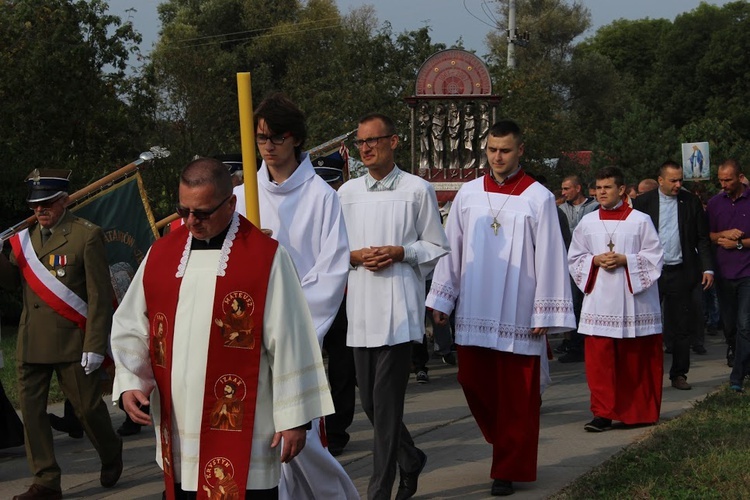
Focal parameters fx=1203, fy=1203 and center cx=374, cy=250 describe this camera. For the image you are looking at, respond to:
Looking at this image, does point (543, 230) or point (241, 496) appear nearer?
point (241, 496)

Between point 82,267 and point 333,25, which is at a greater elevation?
point 333,25

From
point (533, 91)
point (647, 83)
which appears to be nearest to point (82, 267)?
point (533, 91)

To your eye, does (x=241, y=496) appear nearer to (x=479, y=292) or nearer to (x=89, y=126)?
(x=479, y=292)

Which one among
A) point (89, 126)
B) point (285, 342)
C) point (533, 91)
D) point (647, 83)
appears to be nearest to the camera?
point (285, 342)

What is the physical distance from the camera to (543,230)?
22.8ft

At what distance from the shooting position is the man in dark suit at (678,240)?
1125 centimetres

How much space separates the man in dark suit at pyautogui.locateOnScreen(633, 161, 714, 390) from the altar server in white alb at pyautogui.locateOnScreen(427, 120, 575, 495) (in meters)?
4.46

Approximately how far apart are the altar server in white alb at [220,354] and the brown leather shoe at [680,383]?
7201mm

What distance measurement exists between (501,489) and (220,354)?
2945 mm

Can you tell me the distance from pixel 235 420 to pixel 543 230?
10.2ft

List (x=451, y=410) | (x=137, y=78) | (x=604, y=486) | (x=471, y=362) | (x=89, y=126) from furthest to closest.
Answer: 1. (x=137, y=78)
2. (x=89, y=126)
3. (x=451, y=410)
4. (x=471, y=362)
5. (x=604, y=486)

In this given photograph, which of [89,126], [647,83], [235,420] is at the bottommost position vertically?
[235,420]

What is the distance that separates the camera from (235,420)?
14.1ft

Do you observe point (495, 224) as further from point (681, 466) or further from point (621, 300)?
point (621, 300)
